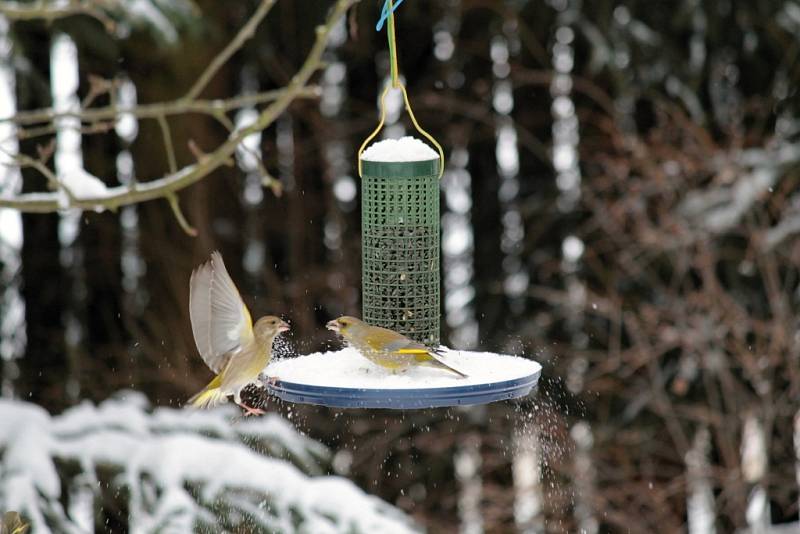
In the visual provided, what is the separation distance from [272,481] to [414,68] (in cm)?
310

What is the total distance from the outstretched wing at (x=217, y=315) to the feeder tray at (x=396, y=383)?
11 cm

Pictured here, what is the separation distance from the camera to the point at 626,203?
17.5 ft

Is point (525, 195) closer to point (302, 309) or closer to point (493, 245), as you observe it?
point (493, 245)

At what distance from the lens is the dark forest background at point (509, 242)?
557cm

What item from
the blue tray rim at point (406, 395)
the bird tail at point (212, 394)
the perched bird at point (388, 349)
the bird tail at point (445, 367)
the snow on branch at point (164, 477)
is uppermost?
the perched bird at point (388, 349)

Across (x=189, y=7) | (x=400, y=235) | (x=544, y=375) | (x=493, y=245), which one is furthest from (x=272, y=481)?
(x=493, y=245)

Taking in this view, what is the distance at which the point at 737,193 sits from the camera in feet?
17.6

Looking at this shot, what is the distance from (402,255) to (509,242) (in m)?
2.69

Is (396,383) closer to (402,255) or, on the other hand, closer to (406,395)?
(406,395)

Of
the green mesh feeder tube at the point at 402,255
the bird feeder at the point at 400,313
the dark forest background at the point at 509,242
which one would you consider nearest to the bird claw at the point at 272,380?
the bird feeder at the point at 400,313

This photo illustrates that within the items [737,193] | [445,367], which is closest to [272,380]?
[445,367]

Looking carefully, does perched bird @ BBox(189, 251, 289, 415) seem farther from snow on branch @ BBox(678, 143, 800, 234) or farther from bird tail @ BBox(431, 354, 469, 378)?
snow on branch @ BBox(678, 143, 800, 234)

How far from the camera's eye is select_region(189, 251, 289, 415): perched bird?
286 centimetres

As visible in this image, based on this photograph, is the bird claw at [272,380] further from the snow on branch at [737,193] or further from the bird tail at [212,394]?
the snow on branch at [737,193]
